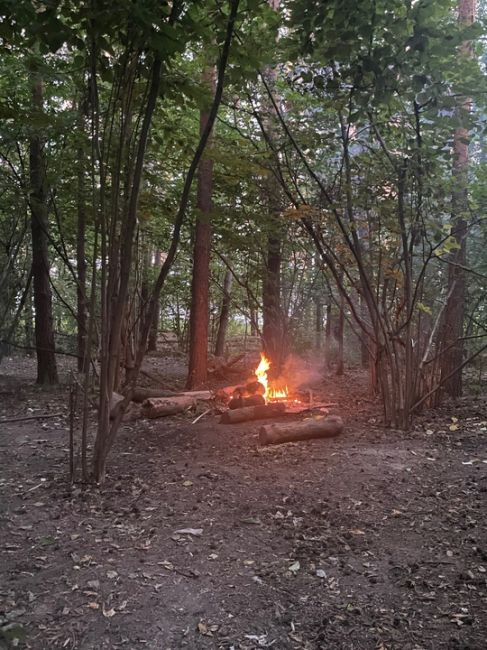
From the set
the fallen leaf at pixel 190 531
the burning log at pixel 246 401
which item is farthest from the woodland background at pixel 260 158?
the burning log at pixel 246 401

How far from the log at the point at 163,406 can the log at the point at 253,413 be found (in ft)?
2.57

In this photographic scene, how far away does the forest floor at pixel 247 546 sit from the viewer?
2.37 m

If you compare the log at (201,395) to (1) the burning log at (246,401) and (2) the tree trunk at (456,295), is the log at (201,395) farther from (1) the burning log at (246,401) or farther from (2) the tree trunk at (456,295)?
(2) the tree trunk at (456,295)

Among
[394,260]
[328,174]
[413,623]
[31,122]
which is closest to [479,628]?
[413,623]

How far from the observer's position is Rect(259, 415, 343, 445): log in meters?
5.25

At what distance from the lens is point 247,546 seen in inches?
125

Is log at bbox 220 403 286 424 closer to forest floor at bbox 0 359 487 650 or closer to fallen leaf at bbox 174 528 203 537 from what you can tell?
forest floor at bbox 0 359 487 650

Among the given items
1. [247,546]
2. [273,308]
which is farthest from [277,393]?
[247,546]

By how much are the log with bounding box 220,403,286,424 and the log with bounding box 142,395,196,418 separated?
0.78 m

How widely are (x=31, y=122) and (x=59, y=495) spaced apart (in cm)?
349

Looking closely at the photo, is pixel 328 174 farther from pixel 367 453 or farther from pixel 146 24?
pixel 146 24

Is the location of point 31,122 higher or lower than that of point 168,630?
higher

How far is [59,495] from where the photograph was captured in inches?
151

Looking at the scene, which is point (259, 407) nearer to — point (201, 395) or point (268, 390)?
point (268, 390)
